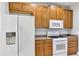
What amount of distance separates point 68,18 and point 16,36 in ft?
9.89

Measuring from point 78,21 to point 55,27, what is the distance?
1193 mm

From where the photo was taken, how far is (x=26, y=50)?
150 inches

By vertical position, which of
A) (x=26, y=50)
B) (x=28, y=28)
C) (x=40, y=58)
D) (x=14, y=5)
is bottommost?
(x=26, y=50)

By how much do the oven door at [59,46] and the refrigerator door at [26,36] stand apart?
1266 mm

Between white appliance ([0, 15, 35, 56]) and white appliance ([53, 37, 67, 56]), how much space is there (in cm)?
127

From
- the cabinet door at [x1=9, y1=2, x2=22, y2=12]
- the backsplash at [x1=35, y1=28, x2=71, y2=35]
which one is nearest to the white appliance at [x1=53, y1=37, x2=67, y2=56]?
the backsplash at [x1=35, y1=28, x2=71, y2=35]

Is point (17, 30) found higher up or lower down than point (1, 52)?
higher up

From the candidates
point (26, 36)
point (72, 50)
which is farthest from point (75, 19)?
point (26, 36)

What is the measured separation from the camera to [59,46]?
514cm

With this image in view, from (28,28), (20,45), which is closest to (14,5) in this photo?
(28,28)

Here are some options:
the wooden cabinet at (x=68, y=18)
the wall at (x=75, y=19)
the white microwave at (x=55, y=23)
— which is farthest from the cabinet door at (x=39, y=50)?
the wall at (x=75, y=19)

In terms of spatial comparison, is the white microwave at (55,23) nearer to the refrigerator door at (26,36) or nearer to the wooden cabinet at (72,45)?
the wooden cabinet at (72,45)

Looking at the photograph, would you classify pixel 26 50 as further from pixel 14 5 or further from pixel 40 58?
pixel 40 58

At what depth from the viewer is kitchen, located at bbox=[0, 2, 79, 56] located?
11.8 ft
